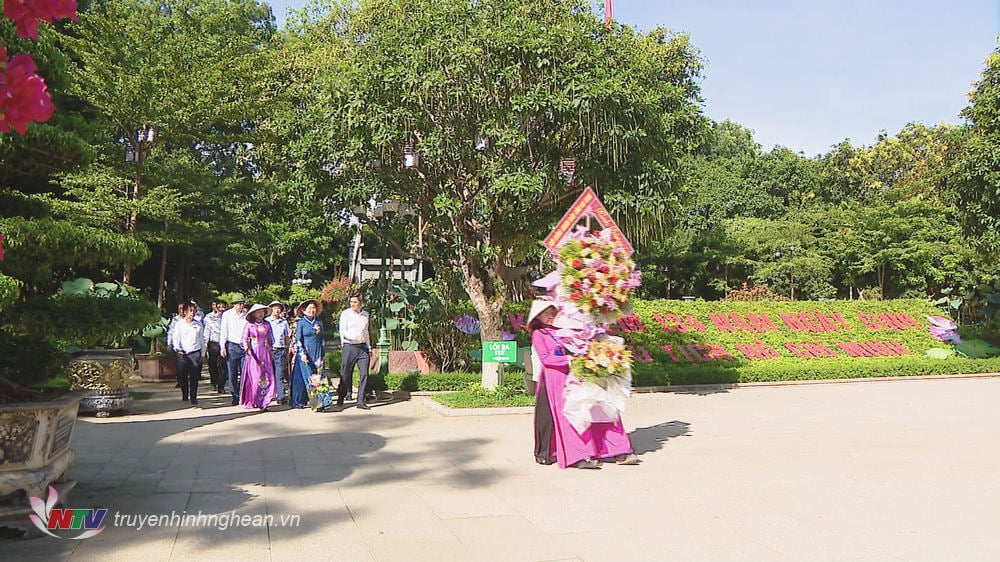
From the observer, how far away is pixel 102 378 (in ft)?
30.7

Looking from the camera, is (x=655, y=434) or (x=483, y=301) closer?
(x=655, y=434)

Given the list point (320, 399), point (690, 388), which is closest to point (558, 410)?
point (320, 399)

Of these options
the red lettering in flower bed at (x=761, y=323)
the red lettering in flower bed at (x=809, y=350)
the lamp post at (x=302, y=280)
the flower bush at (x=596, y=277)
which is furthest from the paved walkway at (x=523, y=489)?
the lamp post at (x=302, y=280)

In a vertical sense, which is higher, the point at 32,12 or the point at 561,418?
the point at 32,12

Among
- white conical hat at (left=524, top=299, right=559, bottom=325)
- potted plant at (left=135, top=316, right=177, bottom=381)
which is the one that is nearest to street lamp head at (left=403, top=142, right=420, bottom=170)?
white conical hat at (left=524, top=299, right=559, bottom=325)

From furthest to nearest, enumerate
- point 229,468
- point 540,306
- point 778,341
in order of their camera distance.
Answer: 1. point 778,341
2. point 540,306
3. point 229,468

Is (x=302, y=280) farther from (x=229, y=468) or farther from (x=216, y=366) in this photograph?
(x=229, y=468)

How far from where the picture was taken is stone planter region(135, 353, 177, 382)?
15.0m

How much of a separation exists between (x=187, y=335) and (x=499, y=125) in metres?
5.33

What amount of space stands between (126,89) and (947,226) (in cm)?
2604

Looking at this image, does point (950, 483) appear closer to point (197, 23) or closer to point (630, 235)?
point (630, 235)

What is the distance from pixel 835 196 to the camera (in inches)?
1515

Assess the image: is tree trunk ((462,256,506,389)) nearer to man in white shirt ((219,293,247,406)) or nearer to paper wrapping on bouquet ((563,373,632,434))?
man in white shirt ((219,293,247,406))

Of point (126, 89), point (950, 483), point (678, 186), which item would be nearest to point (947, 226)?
point (678, 186)
